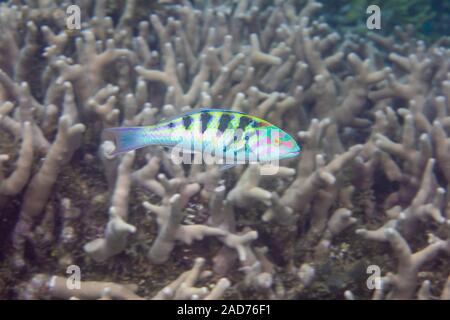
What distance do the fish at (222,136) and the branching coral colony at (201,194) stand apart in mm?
465

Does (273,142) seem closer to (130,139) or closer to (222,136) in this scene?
(222,136)

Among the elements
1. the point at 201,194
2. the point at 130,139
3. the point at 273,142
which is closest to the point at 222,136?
the point at 273,142

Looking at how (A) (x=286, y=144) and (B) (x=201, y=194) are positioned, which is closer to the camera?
(A) (x=286, y=144)

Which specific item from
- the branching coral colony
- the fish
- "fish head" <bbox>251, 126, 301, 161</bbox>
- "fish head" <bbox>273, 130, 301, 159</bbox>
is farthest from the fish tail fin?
"fish head" <bbox>273, 130, 301, 159</bbox>

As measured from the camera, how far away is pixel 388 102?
4602mm

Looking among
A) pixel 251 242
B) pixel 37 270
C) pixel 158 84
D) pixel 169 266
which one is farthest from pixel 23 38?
pixel 251 242

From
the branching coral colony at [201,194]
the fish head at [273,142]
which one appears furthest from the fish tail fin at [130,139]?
the fish head at [273,142]

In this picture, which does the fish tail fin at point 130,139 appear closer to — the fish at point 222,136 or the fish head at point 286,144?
the fish at point 222,136

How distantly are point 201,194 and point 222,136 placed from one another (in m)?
0.86

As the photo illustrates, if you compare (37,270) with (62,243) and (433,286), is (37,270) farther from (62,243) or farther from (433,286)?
(433,286)

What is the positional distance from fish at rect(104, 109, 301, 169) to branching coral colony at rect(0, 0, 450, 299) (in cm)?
47

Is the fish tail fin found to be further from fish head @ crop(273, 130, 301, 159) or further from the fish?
fish head @ crop(273, 130, 301, 159)

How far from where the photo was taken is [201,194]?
128 inches
